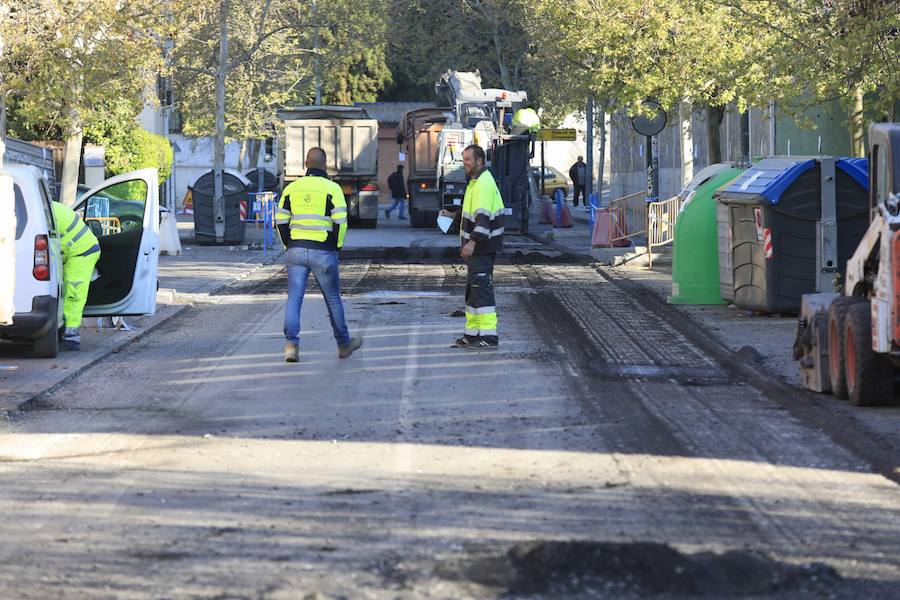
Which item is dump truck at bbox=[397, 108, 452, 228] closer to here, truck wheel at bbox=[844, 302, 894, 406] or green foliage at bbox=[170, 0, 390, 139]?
green foliage at bbox=[170, 0, 390, 139]

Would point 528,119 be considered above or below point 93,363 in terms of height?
above

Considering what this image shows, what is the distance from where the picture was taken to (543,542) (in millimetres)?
Result: 6316

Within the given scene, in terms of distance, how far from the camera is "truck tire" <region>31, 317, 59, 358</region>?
1294 cm

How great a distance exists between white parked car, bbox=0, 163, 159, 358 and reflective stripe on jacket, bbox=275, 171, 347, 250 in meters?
1.97

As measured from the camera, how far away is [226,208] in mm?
32156

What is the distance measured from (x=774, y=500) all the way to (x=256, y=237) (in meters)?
29.6

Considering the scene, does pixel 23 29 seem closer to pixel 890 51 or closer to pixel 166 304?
pixel 166 304

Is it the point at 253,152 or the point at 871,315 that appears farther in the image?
the point at 253,152

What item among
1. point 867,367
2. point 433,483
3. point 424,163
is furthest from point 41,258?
point 424,163

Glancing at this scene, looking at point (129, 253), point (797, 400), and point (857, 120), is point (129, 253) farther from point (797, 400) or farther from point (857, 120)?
point (857, 120)

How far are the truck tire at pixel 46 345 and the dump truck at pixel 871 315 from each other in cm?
619

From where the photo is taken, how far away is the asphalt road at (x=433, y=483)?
588 cm

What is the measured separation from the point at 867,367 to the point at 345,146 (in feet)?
106

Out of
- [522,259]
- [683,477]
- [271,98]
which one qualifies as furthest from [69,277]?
[271,98]
